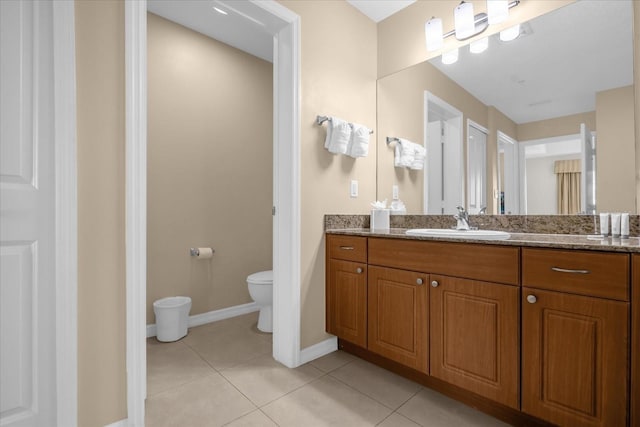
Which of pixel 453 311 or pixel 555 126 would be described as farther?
pixel 555 126

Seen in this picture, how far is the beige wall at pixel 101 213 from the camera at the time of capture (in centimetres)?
123

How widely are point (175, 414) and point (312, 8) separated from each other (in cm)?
246

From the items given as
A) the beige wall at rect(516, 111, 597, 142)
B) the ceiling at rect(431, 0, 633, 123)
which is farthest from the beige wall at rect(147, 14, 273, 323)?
the beige wall at rect(516, 111, 597, 142)

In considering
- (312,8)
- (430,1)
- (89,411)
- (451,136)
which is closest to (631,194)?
(451,136)

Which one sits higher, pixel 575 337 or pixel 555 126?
pixel 555 126

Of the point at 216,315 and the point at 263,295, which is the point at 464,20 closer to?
the point at 263,295

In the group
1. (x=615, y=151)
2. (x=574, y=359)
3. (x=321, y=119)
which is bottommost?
(x=574, y=359)

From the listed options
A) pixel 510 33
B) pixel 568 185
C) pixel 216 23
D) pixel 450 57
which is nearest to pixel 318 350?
pixel 568 185

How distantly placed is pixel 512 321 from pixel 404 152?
1.44m

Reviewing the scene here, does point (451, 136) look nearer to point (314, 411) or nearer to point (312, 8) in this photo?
point (312, 8)

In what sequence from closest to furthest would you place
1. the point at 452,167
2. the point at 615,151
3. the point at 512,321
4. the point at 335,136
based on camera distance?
the point at 512,321 < the point at 615,151 < the point at 335,136 < the point at 452,167

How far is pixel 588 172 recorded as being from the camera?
1.58 meters

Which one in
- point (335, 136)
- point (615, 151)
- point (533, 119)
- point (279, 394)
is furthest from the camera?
point (335, 136)

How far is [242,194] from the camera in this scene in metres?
3.02
